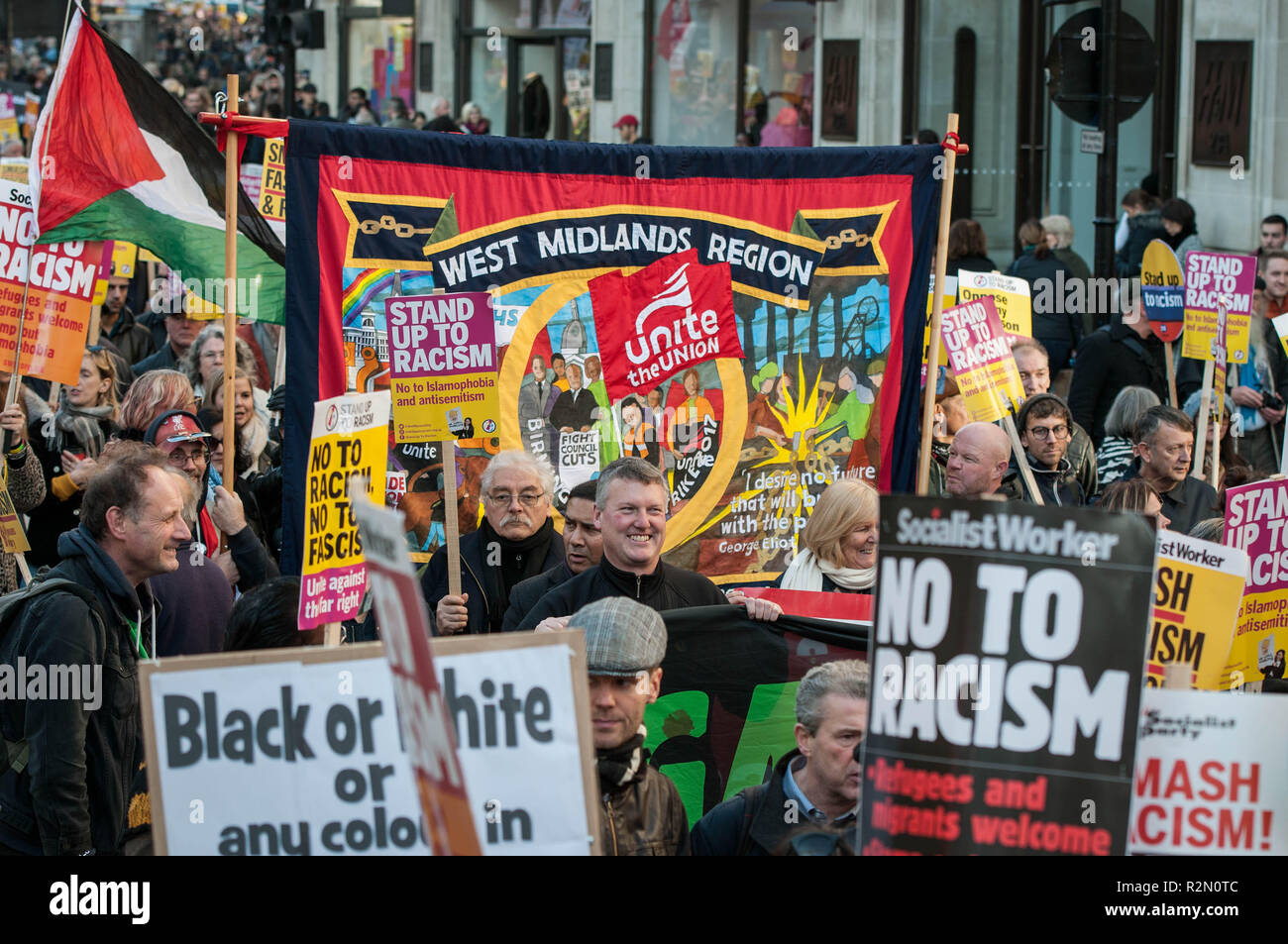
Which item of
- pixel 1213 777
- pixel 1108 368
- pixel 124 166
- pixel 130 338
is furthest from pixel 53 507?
pixel 1108 368

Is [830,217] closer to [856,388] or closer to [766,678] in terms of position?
[856,388]

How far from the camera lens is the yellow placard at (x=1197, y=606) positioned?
4.06 meters

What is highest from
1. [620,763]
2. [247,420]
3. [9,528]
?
[247,420]

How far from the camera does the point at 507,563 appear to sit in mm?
6418

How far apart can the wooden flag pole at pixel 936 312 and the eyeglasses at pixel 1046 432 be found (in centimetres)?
73

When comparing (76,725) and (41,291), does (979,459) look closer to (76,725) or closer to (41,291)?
(76,725)

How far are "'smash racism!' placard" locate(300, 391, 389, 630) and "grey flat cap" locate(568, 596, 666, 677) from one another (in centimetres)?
94

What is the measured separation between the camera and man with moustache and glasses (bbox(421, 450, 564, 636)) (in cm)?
630

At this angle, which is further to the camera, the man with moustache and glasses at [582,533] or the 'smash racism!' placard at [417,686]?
the man with moustache and glasses at [582,533]

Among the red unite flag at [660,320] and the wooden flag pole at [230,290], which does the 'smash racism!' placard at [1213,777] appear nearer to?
the red unite flag at [660,320]

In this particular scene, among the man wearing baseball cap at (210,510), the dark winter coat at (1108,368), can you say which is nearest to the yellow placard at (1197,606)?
the man wearing baseball cap at (210,510)

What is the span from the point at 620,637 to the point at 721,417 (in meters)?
3.04

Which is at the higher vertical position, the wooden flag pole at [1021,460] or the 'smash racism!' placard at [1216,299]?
the 'smash racism!' placard at [1216,299]

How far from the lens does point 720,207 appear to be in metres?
6.96
